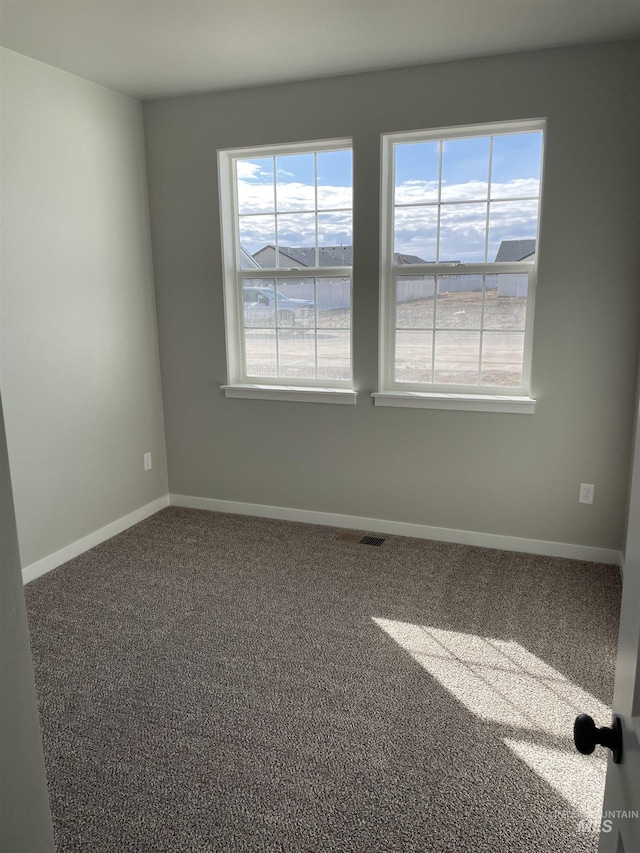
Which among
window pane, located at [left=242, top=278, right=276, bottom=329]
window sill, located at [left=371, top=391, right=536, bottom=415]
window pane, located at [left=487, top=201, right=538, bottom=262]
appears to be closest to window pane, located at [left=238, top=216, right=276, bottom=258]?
window pane, located at [left=242, top=278, right=276, bottom=329]

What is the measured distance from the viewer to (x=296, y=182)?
12.6ft

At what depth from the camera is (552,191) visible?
10.6ft

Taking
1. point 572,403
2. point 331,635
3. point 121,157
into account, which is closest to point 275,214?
point 121,157

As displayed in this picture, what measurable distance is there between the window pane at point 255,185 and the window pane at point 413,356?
3.99 ft

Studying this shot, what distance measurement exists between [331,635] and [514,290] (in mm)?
2140

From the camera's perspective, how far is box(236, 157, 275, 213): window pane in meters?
3.90

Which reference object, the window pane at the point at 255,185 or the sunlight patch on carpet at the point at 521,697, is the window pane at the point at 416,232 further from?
the sunlight patch on carpet at the point at 521,697

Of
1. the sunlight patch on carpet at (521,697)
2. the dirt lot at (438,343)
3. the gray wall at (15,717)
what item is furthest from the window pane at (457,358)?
the gray wall at (15,717)

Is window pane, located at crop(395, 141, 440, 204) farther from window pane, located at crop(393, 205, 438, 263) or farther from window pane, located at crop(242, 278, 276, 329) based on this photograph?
window pane, located at crop(242, 278, 276, 329)

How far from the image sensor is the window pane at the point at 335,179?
370cm

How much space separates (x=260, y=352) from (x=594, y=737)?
137 inches

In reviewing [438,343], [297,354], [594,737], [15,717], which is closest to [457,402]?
[438,343]

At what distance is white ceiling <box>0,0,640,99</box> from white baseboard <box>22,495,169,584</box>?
8.58 ft

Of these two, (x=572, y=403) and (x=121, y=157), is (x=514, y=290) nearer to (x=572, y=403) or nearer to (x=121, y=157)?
(x=572, y=403)
